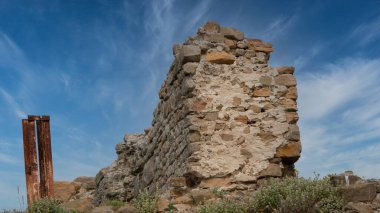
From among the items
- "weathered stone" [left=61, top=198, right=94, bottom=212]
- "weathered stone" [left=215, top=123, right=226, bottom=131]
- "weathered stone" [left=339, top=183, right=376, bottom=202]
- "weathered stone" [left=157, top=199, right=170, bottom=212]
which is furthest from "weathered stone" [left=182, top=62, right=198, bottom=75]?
"weathered stone" [left=339, top=183, right=376, bottom=202]

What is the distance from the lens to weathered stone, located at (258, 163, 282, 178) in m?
6.89

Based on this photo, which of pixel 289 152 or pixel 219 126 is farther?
pixel 289 152

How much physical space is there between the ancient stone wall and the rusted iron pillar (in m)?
1.92

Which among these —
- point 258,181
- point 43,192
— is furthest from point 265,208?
point 43,192

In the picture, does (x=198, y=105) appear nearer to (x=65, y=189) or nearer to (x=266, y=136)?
(x=266, y=136)

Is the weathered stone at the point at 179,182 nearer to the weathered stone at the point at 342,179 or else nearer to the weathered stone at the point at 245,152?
the weathered stone at the point at 245,152

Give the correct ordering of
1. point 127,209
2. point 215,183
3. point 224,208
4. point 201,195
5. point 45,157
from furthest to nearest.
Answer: point 45,157, point 215,183, point 201,195, point 127,209, point 224,208

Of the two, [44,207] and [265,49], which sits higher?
[265,49]

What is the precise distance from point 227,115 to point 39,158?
3.00 meters

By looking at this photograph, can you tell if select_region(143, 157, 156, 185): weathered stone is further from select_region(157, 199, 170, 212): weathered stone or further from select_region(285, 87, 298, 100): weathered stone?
select_region(285, 87, 298, 100): weathered stone

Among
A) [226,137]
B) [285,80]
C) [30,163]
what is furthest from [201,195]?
[30,163]

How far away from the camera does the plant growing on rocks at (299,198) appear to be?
4.82 meters

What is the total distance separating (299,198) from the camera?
A: 16.2 feet

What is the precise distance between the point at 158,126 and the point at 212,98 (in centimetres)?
207
